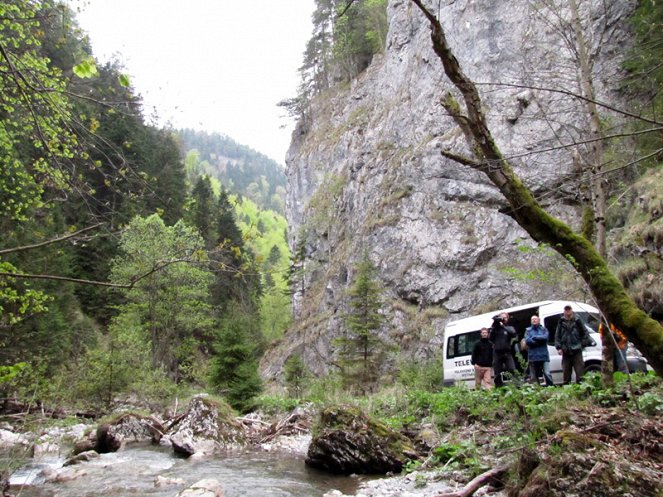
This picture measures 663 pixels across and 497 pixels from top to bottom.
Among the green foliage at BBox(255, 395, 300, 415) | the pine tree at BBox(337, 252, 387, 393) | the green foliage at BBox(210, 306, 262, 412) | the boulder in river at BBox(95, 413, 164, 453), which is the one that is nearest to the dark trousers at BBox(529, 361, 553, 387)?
the green foliage at BBox(255, 395, 300, 415)

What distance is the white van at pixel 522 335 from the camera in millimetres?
10836

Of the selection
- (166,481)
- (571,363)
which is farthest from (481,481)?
(571,363)

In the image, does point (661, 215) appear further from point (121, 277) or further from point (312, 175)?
point (312, 175)

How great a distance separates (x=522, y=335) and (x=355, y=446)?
7550 mm

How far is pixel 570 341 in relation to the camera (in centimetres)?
955

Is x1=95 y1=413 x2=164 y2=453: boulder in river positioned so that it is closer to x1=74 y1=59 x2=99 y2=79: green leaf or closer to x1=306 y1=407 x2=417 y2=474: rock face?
x1=306 y1=407 x2=417 y2=474: rock face

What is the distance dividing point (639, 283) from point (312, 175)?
40.7 metres

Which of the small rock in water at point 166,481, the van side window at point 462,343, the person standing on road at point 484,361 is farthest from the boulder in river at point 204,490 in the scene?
the van side window at point 462,343

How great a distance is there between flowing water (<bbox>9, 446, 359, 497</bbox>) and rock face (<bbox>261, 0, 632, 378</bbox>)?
12.6 metres

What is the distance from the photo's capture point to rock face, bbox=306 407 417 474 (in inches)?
311

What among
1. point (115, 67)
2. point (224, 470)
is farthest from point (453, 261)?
point (115, 67)

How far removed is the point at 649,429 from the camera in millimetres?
4797

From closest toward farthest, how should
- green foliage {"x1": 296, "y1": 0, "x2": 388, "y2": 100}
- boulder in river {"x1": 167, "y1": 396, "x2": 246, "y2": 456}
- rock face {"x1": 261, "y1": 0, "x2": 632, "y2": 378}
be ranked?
boulder in river {"x1": 167, "y1": 396, "x2": 246, "y2": 456} → rock face {"x1": 261, "y1": 0, "x2": 632, "y2": 378} → green foliage {"x1": 296, "y1": 0, "x2": 388, "y2": 100}

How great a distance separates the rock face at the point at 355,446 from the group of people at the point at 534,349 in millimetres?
2487
